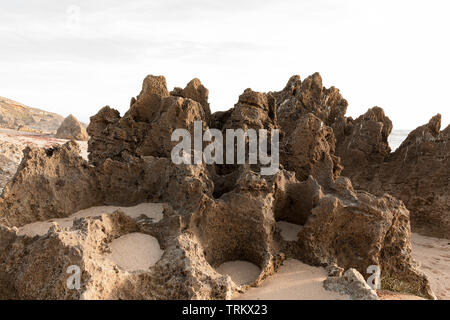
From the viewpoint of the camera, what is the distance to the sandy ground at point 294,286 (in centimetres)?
456

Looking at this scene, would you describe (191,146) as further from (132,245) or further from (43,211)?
(43,211)

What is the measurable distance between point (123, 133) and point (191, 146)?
170 centimetres

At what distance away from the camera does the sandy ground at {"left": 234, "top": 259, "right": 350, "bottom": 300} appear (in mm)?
4559

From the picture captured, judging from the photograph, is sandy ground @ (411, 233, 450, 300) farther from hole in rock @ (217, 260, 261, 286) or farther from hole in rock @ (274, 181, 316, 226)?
hole in rock @ (217, 260, 261, 286)

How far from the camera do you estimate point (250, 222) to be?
550 centimetres

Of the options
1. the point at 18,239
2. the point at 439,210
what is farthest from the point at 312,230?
the point at 439,210

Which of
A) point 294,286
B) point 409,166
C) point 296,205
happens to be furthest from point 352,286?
point 409,166

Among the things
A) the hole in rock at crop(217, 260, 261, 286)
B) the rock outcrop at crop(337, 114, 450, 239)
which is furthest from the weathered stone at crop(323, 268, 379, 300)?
the rock outcrop at crop(337, 114, 450, 239)

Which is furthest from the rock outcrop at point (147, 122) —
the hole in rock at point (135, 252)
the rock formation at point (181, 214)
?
the hole in rock at point (135, 252)

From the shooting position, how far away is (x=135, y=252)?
16.0 feet

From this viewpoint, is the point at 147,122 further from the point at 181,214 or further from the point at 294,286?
the point at 294,286

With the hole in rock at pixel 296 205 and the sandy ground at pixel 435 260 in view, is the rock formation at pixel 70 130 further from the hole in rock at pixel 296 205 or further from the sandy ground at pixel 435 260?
the sandy ground at pixel 435 260

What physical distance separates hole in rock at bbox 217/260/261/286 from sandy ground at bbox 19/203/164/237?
1.38m

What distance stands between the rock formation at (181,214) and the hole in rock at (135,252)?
119 millimetres
